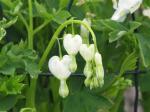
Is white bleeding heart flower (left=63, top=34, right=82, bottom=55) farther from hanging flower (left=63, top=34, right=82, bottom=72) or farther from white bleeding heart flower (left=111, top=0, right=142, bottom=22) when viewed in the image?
white bleeding heart flower (left=111, top=0, right=142, bottom=22)

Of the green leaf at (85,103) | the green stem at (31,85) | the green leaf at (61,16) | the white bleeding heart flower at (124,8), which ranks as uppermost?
the white bleeding heart flower at (124,8)

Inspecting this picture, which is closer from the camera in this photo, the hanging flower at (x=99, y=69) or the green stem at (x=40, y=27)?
the hanging flower at (x=99, y=69)

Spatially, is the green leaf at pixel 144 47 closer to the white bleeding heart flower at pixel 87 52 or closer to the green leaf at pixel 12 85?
the white bleeding heart flower at pixel 87 52

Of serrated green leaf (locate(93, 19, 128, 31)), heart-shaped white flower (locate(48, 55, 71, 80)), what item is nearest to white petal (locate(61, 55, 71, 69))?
heart-shaped white flower (locate(48, 55, 71, 80))

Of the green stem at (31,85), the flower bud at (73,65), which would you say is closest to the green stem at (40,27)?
the green stem at (31,85)

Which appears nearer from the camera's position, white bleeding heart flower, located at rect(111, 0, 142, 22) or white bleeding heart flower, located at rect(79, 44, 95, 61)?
white bleeding heart flower, located at rect(79, 44, 95, 61)

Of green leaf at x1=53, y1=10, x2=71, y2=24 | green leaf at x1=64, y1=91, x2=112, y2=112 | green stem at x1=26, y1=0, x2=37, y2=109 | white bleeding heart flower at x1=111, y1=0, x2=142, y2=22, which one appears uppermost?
white bleeding heart flower at x1=111, y1=0, x2=142, y2=22

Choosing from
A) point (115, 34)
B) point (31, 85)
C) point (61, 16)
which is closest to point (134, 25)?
point (115, 34)
